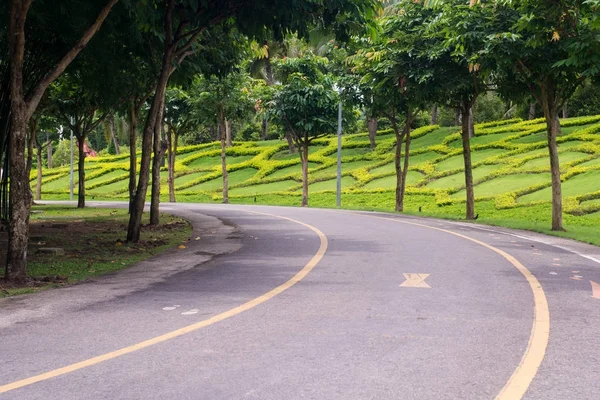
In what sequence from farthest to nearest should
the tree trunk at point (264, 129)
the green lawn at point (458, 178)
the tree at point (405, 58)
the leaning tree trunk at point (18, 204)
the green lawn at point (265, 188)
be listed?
the tree trunk at point (264, 129) < the green lawn at point (265, 188) < the green lawn at point (458, 178) < the tree at point (405, 58) < the leaning tree trunk at point (18, 204)

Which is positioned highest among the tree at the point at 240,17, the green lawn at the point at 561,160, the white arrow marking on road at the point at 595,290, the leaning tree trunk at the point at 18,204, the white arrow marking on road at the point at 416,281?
the tree at the point at 240,17

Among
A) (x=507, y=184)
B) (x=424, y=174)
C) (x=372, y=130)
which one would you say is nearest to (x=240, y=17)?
(x=507, y=184)

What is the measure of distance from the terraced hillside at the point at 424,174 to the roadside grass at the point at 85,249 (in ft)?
39.9

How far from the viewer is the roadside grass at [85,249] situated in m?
10.1

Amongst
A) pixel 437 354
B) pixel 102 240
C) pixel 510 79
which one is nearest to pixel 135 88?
pixel 102 240

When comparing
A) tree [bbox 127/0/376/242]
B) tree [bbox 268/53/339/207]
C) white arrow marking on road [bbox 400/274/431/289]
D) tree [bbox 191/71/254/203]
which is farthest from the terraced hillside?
white arrow marking on road [bbox 400/274/431/289]

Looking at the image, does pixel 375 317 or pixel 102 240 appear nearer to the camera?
pixel 375 317

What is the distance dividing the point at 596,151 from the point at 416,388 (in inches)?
1599

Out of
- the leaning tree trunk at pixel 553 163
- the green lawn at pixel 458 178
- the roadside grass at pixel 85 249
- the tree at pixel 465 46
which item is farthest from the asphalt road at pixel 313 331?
the green lawn at pixel 458 178

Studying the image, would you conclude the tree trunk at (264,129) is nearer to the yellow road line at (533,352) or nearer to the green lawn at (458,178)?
the green lawn at (458,178)

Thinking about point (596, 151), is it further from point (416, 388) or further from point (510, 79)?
point (416, 388)

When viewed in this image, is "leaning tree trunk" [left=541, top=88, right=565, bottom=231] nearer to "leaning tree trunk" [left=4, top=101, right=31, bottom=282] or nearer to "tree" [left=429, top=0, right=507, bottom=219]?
"tree" [left=429, top=0, right=507, bottom=219]

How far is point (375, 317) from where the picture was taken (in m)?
6.99

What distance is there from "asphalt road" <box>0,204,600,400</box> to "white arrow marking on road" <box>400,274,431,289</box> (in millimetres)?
27
